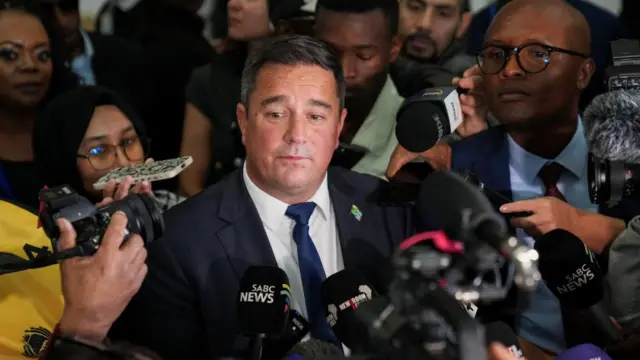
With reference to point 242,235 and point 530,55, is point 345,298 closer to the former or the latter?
point 242,235

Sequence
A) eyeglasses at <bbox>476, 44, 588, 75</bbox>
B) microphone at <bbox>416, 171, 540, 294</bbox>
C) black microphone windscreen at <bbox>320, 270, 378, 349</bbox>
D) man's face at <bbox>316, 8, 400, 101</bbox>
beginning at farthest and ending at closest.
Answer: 1. man's face at <bbox>316, 8, 400, 101</bbox>
2. eyeglasses at <bbox>476, 44, 588, 75</bbox>
3. black microphone windscreen at <bbox>320, 270, 378, 349</bbox>
4. microphone at <bbox>416, 171, 540, 294</bbox>

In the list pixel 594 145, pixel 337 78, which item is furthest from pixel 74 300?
pixel 594 145

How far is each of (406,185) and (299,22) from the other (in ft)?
2.48

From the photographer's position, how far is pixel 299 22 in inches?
96.5

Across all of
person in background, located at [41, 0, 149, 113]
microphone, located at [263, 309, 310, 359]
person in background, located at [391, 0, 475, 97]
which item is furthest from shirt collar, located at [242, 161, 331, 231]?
person in background, located at [41, 0, 149, 113]

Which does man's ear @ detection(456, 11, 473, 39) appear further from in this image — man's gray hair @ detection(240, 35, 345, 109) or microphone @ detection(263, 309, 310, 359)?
microphone @ detection(263, 309, 310, 359)

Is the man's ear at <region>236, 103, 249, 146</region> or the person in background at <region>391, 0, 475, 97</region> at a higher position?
the person in background at <region>391, 0, 475, 97</region>

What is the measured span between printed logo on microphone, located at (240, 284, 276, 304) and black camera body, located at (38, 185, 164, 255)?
0.76ft

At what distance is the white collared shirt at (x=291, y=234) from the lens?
1.76 meters

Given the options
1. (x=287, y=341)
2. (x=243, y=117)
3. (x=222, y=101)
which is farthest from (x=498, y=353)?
(x=222, y=101)

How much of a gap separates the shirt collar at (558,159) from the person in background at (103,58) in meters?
1.26

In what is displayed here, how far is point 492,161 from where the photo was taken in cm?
211

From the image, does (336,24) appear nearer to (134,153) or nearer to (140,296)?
(134,153)

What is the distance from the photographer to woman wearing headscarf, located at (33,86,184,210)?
7.13 feet
